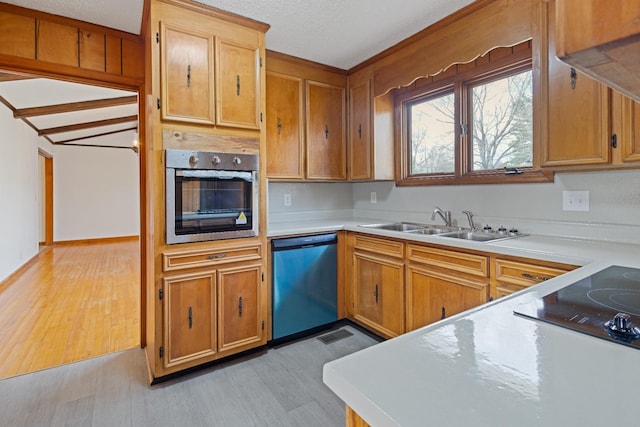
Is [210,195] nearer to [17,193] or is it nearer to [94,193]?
[17,193]

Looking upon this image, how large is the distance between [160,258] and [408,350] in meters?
1.85

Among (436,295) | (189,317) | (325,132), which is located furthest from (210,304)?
(325,132)

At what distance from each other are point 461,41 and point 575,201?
128 cm

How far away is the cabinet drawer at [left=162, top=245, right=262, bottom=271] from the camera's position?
2099 mm

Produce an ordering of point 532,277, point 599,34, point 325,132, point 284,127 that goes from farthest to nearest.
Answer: point 325,132 → point 284,127 → point 532,277 → point 599,34

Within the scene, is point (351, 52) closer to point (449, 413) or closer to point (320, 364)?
point (320, 364)

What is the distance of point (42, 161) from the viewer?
7.54 m

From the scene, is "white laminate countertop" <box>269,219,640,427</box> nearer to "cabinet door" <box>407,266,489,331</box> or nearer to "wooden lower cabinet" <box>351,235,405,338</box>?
"cabinet door" <box>407,266,489,331</box>

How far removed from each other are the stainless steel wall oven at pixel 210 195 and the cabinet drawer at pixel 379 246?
0.90 metres

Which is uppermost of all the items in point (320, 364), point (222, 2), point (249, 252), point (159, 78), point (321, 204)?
point (222, 2)

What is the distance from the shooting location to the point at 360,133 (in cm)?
321

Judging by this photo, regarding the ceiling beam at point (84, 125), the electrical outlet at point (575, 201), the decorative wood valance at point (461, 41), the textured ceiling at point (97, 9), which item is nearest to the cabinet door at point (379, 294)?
the electrical outlet at point (575, 201)

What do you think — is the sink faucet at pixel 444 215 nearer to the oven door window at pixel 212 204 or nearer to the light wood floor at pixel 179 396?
the light wood floor at pixel 179 396

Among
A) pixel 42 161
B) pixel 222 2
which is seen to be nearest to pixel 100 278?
pixel 222 2
